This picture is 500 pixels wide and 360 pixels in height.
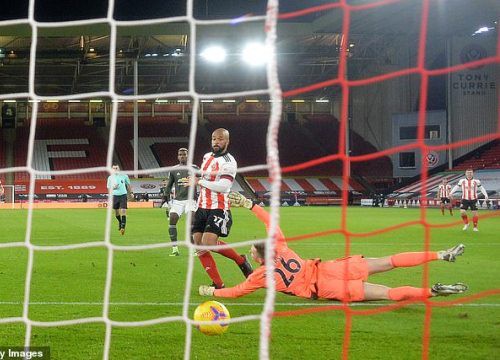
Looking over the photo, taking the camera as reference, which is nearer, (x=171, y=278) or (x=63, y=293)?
(x=63, y=293)

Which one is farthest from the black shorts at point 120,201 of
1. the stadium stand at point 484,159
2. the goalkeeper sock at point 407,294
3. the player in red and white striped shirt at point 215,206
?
the stadium stand at point 484,159

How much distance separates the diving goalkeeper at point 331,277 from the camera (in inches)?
209

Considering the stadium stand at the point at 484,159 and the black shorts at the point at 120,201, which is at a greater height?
the stadium stand at the point at 484,159

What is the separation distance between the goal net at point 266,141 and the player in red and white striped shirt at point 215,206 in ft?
1.29

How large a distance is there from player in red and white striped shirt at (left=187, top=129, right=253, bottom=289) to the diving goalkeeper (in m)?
0.67

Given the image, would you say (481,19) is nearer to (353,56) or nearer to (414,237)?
(353,56)

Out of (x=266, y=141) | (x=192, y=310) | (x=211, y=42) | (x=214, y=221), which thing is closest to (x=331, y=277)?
(x=192, y=310)

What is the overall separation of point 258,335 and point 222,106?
4040 cm

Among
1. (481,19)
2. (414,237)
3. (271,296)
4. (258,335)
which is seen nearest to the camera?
(271,296)

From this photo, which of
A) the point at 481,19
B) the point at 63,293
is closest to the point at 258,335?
the point at 63,293

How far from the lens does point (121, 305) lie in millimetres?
5609

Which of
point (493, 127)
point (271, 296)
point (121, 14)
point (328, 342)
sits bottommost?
point (328, 342)

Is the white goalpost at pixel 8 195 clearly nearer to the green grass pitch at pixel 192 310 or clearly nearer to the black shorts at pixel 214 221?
the green grass pitch at pixel 192 310

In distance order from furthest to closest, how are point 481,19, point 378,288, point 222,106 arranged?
point 222,106 → point 481,19 → point 378,288
